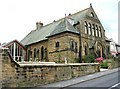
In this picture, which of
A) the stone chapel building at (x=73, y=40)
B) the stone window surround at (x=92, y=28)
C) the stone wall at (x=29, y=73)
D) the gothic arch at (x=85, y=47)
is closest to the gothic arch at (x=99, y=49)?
the stone chapel building at (x=73, y=40)

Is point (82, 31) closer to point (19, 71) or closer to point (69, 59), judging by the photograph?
point (69, 59)

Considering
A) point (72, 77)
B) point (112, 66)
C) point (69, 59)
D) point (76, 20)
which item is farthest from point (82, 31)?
point (72, 77)

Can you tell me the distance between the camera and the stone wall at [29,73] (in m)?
15.5

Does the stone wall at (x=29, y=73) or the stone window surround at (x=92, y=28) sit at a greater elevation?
the stone window surround at (x=92, y=28)

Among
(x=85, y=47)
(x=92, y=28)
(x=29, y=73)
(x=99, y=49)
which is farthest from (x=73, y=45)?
(x=29, y=73)

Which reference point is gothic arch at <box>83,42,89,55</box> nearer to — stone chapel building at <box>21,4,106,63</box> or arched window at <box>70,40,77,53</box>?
stone chapel building at <box>21,4,106,63</box>

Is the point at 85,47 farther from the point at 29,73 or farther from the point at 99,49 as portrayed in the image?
the point at 29,73

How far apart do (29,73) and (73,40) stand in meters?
23.2

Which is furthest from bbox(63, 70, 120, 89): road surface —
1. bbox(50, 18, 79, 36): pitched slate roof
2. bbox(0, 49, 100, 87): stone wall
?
bbox(50, 18, 79, 36): pitched slate roof

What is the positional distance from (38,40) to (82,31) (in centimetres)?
1072

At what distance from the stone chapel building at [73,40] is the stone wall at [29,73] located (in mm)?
17269

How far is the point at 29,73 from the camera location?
1681 centimetres

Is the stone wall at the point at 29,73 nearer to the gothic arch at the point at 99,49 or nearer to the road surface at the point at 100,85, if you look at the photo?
the road surface at the point at 100,85

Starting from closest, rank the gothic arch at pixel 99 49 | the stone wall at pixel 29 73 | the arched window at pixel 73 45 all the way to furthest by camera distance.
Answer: the stone wall at pixel 29 73, the arched window at pixel 73 45, the gothic arch at pixel 99 49
